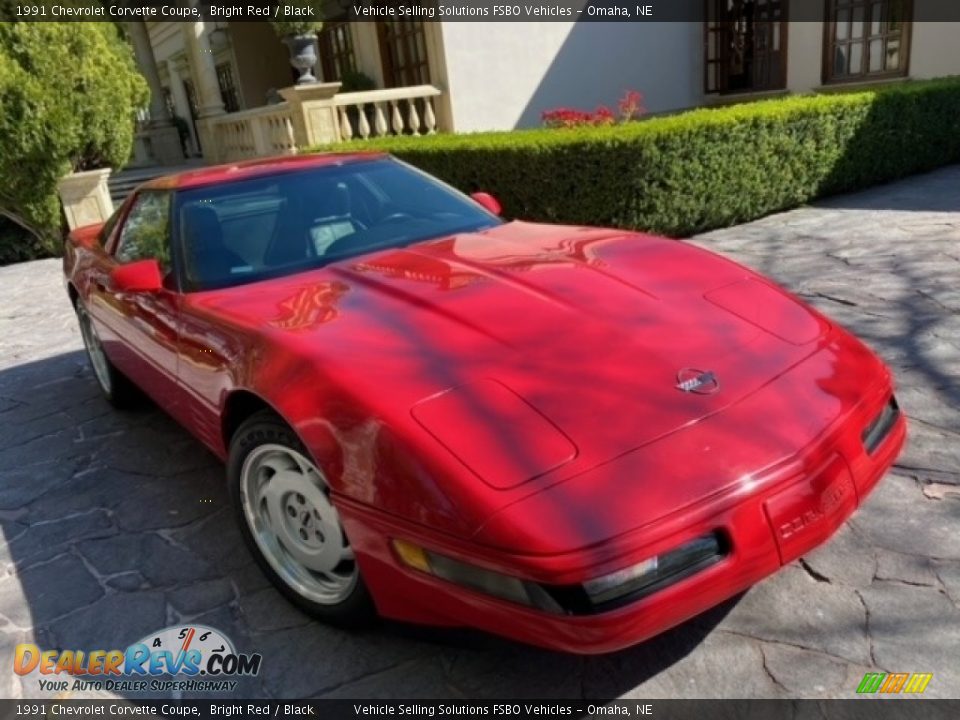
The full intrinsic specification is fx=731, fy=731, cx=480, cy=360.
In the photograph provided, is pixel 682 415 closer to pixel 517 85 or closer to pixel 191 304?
pixel 191 304

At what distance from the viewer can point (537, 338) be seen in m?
2.16

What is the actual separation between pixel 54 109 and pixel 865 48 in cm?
1273

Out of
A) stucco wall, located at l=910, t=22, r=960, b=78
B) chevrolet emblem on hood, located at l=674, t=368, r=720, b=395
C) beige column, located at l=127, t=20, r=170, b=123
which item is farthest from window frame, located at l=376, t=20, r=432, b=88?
chevrolet emblem on hood, located at l=674, t=368, r=720, b=395

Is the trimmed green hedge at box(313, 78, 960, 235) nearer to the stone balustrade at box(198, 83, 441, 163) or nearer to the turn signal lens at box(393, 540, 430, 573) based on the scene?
the stone balustrade at box(198, 83, 441, 163)

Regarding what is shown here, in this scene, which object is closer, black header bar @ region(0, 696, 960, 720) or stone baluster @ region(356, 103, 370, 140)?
black header bar @ region(0, 696, 960, 720)

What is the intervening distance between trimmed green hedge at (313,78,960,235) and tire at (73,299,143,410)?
169 inches

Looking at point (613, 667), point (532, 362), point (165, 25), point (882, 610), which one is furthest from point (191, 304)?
point (165, 25)

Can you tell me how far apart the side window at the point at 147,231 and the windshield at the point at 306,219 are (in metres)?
0.12

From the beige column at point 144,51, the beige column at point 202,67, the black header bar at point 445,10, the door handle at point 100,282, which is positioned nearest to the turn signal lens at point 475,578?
the door handle at point 100,282

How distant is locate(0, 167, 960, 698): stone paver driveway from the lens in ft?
6.59

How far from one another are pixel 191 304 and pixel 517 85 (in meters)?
11.0

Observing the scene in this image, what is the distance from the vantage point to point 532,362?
80.8 inches

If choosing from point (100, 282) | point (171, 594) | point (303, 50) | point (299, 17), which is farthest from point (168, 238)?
point (299, 17)

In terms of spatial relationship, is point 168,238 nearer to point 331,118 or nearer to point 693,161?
point 693,161
